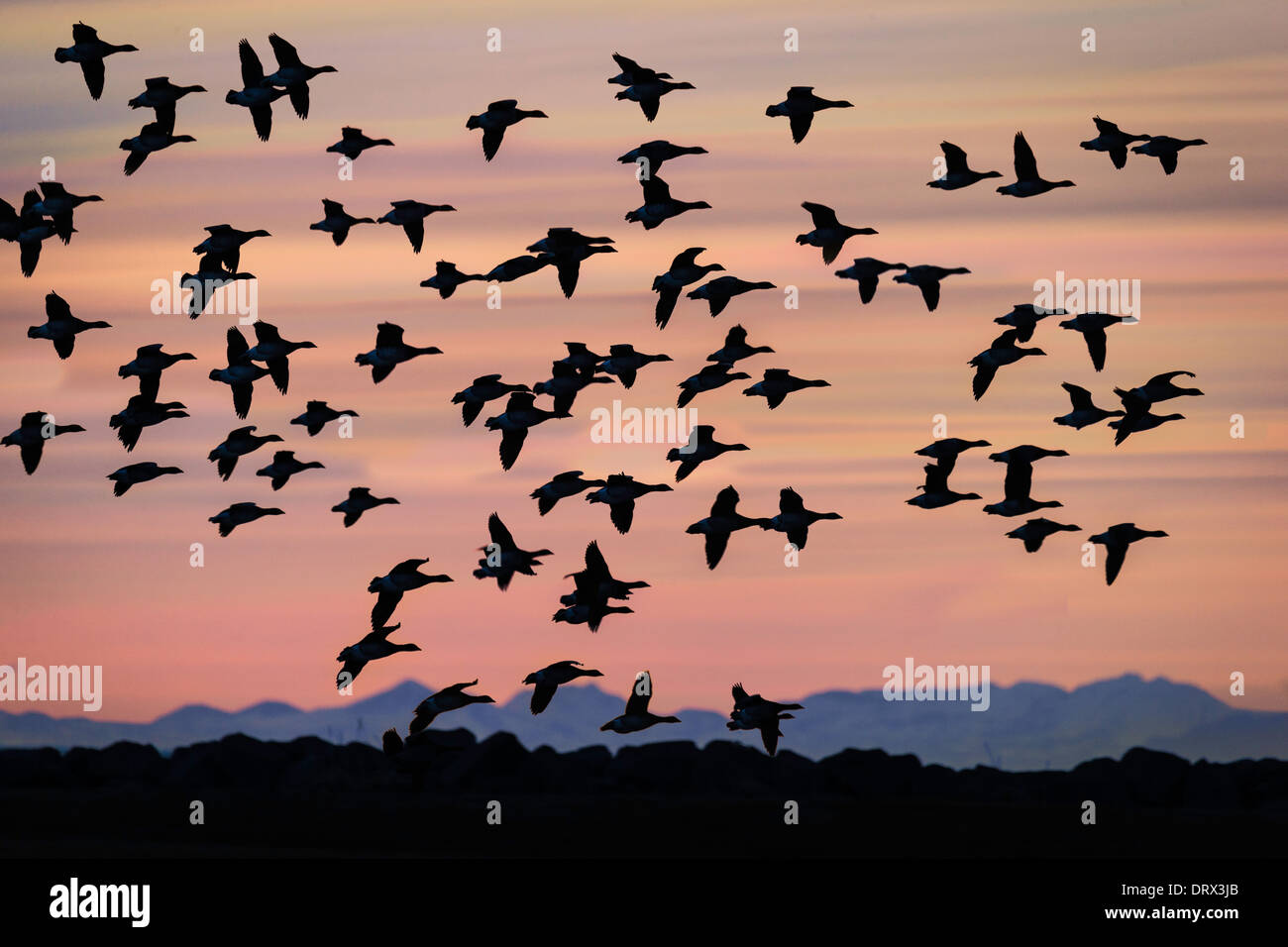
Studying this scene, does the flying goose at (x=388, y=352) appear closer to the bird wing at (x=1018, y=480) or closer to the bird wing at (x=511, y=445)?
the bird wing at (x=511, y=445)

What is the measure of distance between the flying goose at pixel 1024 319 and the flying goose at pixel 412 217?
2107cm

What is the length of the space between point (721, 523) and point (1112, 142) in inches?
759

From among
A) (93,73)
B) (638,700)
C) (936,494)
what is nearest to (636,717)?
(638,700)

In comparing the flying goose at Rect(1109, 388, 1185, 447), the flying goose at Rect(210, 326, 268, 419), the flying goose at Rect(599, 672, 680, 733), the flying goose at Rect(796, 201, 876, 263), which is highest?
the flying goose at Rect(796, 201, 876, 263)

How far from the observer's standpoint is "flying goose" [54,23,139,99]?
2611 inches

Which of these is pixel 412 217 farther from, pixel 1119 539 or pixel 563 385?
pixel 1119 539

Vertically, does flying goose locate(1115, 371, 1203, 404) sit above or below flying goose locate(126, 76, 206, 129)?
below

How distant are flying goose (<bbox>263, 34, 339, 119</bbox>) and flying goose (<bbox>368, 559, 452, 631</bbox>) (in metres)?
16.9

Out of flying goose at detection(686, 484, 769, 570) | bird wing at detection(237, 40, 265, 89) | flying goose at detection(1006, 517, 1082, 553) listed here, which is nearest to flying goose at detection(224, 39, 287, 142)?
bird wing at detection(237, 40, 265, 89)

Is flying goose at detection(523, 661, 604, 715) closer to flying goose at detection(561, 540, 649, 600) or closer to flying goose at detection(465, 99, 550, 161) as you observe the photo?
flying goose at detection(561, 540, 649, 600)

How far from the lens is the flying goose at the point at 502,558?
2766 inches

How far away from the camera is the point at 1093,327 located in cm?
7319

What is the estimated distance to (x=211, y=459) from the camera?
73750mm
